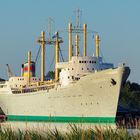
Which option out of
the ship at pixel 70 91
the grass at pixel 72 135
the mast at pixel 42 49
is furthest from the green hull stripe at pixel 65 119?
the grass at pixel 72 135

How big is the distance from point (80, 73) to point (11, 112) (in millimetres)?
21390

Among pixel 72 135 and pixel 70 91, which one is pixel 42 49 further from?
pixel 72 135

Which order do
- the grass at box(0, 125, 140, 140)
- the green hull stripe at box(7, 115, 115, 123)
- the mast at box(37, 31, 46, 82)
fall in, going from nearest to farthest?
1. the grass at box(0, 125, 140, 140)
2. the green hull stripe at box(7, 115, 115, 123)
3. the mast at box(37, 31, 46, 82)

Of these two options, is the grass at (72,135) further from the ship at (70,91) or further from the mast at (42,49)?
the mast at (42,49)

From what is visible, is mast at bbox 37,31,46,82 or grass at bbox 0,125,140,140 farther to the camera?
mast at bbox 37,31,46,82

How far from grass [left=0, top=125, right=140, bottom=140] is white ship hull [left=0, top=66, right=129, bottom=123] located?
137 feet

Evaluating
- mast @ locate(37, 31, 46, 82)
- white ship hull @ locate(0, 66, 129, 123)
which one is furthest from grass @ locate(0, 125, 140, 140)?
mast @ locate(37, 31, 46, 82)

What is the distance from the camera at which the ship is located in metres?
77.4

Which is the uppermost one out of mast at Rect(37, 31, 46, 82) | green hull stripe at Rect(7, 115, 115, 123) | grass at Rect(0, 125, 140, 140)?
mast at Rect(37, 31, 46, 82)

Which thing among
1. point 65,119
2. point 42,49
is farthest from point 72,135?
point 42,49

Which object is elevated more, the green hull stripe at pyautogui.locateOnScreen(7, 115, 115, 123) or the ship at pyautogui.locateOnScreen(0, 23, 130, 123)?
the ship at pyautogui.locateOnScreen(0, 23, 130, 123)

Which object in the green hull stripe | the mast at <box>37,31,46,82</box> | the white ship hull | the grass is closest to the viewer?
the grass

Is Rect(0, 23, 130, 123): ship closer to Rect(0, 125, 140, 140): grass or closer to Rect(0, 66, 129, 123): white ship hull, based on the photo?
Rect(0, 66, 129, 123): white ship hull

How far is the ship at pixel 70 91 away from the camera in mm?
77438
